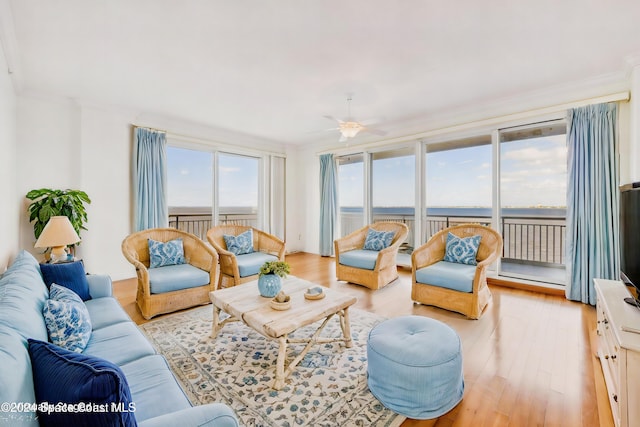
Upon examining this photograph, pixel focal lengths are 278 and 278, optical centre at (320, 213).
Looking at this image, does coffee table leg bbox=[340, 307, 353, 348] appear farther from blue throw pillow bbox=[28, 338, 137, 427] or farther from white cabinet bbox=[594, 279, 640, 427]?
blue throw pillow bbox=[28, 338, 137, 427]

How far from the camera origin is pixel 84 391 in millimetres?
754

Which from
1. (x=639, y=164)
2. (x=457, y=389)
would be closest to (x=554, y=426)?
(x=457, y=389)

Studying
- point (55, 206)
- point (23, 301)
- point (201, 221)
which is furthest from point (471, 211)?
point (55, 206)

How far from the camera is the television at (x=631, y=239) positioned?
1.85 meters

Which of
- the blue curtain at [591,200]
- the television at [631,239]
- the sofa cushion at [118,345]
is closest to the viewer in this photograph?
the sofa cushion at [118,345]

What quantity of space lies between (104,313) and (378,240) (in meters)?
3.43

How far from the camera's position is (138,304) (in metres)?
3.23

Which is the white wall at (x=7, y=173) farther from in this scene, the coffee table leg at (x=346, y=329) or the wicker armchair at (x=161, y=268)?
the coffee table leg at (x=346, y=329)

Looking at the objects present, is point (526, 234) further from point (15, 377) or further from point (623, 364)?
point (15, 377)

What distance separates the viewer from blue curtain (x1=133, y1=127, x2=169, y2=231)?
441 cm

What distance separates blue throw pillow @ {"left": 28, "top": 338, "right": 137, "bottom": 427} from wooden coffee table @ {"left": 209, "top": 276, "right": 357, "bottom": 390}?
45.4 inches

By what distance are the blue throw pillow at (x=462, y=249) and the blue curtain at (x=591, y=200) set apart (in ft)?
4.00

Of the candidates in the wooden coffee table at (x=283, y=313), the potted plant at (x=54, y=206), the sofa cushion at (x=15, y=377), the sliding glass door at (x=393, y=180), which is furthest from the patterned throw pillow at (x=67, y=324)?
the sliding glass door at (x=393, y=180)

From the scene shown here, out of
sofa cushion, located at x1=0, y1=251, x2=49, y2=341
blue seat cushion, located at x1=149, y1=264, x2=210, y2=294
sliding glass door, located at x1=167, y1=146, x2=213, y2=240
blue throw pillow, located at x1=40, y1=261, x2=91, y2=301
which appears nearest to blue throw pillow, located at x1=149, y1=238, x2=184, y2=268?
blue seat cushion, located at x1=149, y1=264, x2=210, y2=294
